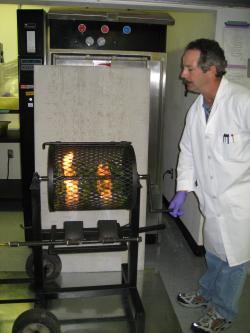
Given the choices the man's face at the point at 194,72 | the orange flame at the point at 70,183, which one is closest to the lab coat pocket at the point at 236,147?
the man's face at the point at 194,72

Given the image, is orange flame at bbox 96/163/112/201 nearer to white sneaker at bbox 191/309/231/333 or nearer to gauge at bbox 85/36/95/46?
white sneaker at bbox 191/309/231/333

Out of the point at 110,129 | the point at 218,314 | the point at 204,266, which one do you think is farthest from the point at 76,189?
the point at 204,266

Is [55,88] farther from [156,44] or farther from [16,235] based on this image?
[16,235]

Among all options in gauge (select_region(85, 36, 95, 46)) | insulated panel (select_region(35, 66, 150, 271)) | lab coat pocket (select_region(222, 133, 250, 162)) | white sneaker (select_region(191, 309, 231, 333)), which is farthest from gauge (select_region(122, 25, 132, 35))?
white sneaker (select_region(191, 309, 231, 333))

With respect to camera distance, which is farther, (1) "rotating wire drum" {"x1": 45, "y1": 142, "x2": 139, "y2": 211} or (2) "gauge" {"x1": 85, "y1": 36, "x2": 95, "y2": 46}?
(2) "gauge" {"x1": 85, "y1": 36, "x2": 95, "y2": 46}

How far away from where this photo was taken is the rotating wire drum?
160cm

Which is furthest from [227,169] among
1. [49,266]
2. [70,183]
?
[49,266]

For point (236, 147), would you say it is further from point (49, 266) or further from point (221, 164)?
point (49, 266)

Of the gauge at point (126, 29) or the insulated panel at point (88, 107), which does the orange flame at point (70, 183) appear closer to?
the insulated panel at point (88, 107)

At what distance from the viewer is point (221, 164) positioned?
179cm

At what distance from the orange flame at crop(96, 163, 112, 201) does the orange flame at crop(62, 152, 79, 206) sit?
0.11 metres

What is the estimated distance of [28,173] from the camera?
288cm

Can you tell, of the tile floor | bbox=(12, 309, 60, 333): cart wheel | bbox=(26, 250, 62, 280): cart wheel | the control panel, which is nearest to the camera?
bbox=(12, 309, 60, 333): cart wheel

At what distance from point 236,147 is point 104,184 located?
0.68 meters
